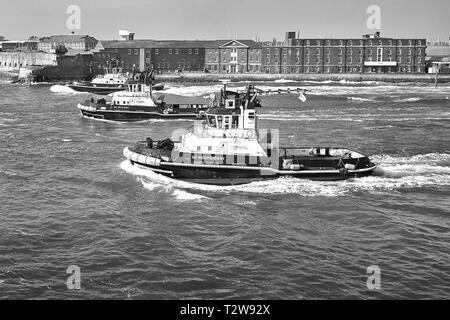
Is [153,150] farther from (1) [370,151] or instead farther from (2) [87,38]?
(2) [87,38]

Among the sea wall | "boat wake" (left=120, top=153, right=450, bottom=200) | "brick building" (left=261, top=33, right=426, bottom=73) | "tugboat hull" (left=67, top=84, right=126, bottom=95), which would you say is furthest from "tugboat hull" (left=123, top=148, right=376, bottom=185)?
"brick building" (left=261, top=33, right=426, bottom=73)

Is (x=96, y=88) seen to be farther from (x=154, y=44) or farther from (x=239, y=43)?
(x=239, y=43)

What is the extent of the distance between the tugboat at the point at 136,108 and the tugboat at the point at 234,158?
110 feet

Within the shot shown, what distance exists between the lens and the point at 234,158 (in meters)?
35.5

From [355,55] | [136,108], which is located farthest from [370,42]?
[136,108]

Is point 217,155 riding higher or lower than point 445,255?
higher

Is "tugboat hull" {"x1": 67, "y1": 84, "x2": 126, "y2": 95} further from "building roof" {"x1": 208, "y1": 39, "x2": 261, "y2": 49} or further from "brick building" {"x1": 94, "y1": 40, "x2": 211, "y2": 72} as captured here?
"building roof" {"x1": 208, "y1": 39, "x2": 261, "y2": 49}

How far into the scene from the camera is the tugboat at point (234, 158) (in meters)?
35.3

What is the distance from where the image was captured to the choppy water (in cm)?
2158

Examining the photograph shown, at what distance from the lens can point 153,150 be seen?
37094 mm

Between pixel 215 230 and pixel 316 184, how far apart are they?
9803 millimetres

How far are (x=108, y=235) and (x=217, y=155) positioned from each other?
10.7m

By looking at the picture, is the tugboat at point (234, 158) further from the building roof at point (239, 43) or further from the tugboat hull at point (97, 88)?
the building roof at point (239, 43)
